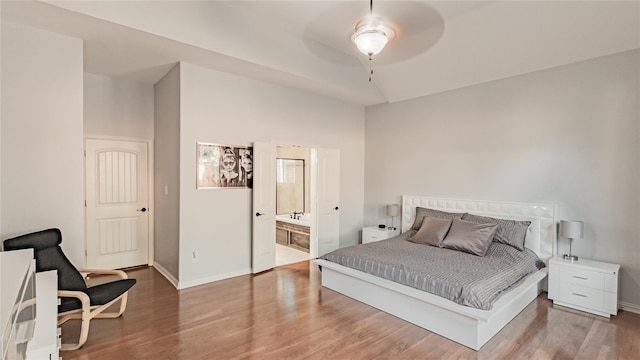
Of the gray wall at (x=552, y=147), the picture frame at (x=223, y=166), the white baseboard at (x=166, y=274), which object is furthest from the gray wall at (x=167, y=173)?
the gray wall at (x=552, y=147)

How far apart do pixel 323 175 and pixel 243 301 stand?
8.73ft

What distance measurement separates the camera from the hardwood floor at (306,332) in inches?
106

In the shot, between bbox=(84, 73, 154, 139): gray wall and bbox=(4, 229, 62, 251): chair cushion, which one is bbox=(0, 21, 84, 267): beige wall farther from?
bbox=(84, 73, 154, 139): gray wall

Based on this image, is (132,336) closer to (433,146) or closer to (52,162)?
(52,162)

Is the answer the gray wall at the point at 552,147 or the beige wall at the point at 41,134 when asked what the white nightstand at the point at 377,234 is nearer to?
the gray wall at the point at 552,147

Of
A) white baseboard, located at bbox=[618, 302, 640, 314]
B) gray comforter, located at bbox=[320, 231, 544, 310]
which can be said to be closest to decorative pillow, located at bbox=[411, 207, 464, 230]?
gray comforter, located at bbox=[320, 231, 544, 310]

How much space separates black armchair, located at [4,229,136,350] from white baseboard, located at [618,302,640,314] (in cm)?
530

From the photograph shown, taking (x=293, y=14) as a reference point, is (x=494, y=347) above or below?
below

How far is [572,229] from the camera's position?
12.1 feet

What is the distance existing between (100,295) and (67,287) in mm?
296

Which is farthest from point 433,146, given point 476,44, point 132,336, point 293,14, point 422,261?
point 132,336

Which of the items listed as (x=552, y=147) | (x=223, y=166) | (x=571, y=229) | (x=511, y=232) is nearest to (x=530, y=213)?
(x=511, y=232)

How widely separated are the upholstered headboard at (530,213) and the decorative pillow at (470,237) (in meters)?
0.54

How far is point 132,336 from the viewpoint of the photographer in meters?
2.92
